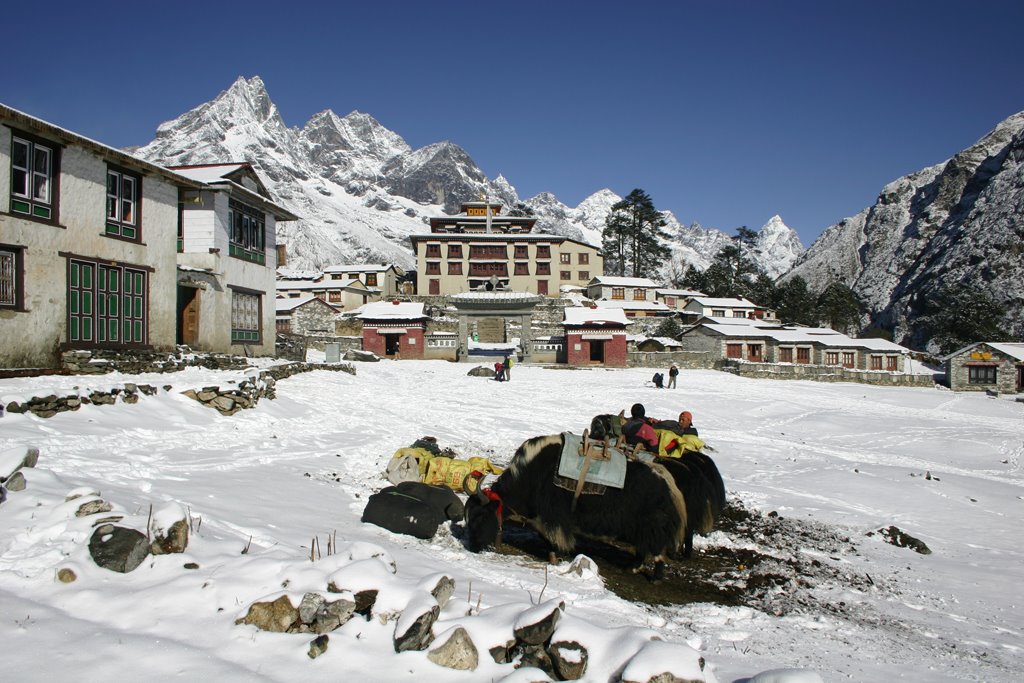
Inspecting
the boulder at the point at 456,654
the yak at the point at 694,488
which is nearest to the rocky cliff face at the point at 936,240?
the yak at the point at 694,488

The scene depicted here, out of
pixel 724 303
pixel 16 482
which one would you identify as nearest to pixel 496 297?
pixel 724 303

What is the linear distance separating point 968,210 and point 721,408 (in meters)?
96.1

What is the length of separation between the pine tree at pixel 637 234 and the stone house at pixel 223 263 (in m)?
69.4

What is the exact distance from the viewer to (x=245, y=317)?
23.5 meters

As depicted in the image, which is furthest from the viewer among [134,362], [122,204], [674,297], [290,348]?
[674,297]

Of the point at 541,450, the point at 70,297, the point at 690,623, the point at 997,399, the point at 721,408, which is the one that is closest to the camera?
the point at 690,623

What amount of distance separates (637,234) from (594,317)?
49.1 metres

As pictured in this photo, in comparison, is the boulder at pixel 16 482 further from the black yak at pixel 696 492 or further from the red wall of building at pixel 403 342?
the red wall of building at pixel 403 342

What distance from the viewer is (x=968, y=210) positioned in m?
93.4

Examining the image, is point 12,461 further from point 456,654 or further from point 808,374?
point 808,374

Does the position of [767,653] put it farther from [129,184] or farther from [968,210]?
[968,210]

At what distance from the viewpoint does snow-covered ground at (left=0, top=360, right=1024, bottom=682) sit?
12.8ft

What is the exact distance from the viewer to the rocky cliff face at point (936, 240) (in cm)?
7750

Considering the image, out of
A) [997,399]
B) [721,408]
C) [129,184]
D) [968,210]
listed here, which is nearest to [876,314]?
[968,210]
